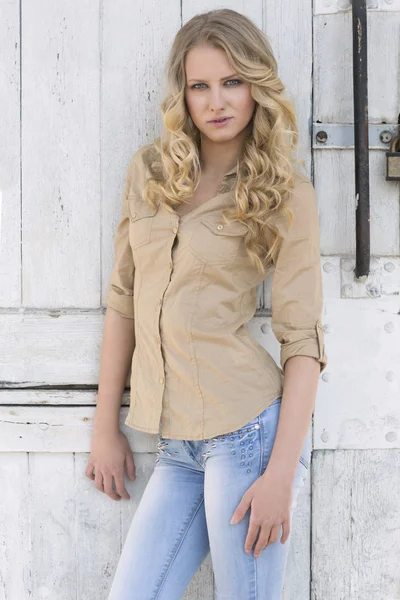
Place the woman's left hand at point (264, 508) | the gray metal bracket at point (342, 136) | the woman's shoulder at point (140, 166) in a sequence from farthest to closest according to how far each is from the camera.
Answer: the gray metal bracket at point (342, 136) → the woman's shoulder at point (140, 166) → the woman's left hand at point (264, 508)

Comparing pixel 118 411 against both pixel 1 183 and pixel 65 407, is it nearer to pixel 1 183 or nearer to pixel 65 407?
pixel 65 407

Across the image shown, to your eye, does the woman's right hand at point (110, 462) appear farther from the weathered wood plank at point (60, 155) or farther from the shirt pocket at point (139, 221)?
the shirt pocket at point (139, 221)

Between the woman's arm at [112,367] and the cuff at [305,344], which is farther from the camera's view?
the woman's arm at [112,367]

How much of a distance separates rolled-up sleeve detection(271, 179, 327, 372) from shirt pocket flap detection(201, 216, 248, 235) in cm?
9

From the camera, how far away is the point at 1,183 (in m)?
1.87

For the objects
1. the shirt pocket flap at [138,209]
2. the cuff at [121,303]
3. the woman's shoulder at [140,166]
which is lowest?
the cuff at [121,303]

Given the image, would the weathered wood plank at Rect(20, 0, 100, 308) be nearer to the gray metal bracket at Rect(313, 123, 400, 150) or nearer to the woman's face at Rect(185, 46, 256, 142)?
the woman's face at Rect(185, 46, 256, 142)

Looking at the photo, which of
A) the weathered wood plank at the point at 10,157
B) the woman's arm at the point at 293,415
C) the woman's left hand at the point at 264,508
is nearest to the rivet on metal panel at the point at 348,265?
the woman's arm at the point at 293,415

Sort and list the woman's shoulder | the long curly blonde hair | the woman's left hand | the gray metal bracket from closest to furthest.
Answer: the woman's left hand → the long curly blonde hair → the woman's shoulder → the gray metal bracket

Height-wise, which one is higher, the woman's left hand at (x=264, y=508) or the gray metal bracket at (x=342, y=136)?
the gray metal bracket at (x=342, y=136)

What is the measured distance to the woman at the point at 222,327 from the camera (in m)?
1.51

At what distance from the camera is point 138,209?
1.69 metres

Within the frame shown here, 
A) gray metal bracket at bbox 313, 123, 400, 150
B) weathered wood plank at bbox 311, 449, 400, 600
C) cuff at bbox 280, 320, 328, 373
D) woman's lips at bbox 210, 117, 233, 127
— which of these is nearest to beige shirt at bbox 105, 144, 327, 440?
cuff at bbox 280, 320, 328, 373

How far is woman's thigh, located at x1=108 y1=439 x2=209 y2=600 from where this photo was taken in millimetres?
1552
